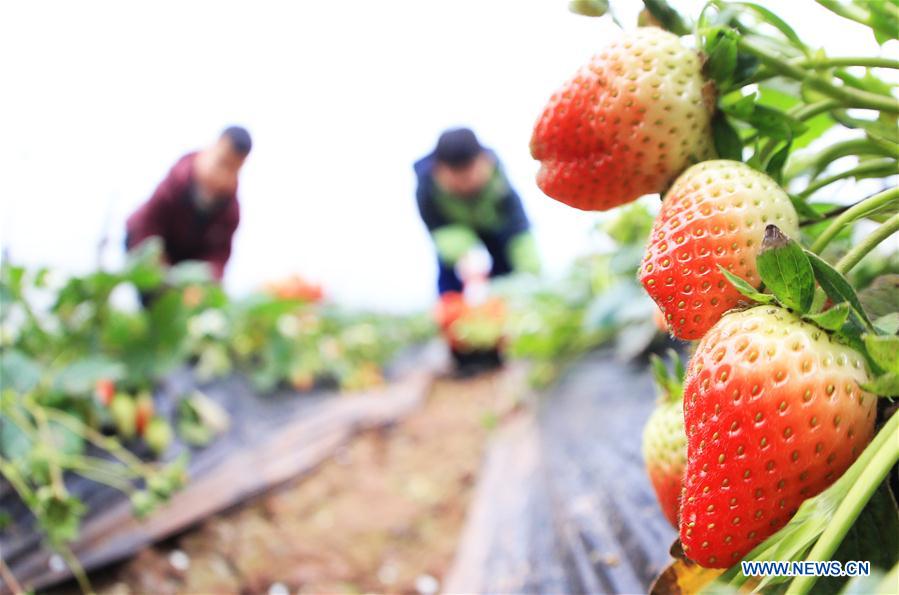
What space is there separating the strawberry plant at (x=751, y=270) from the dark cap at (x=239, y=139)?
88.0 inches

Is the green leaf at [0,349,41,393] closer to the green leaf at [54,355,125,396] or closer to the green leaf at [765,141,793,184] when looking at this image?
the green leaf at [54,355,125,396]

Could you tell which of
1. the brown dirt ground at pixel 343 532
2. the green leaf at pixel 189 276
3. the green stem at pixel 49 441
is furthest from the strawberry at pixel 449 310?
the green stem at pixel 49 441

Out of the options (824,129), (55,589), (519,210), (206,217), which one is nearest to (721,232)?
(824,129)

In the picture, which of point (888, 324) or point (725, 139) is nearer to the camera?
point (888, 324)

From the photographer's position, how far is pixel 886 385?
29 centimetres

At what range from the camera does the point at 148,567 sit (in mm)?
1038

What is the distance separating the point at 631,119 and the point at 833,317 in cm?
18

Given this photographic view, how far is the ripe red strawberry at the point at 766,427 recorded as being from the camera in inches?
11.7

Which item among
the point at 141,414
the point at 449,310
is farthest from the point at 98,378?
the point at 449,310

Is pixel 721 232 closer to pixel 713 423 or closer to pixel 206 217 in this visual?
pixel 713 423

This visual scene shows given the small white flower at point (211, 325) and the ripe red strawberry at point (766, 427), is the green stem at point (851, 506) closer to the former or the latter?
the ripe red strawberry at point (766, 427)

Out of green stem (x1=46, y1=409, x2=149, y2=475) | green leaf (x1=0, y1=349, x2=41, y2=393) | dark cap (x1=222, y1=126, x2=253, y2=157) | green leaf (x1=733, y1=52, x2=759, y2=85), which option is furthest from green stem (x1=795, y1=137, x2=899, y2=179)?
dark cap (x1=222, y1=126, x2=253, y2=157)

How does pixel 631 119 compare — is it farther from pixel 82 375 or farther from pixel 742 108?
pixel 82 375

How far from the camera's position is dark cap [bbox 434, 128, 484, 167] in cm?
329
